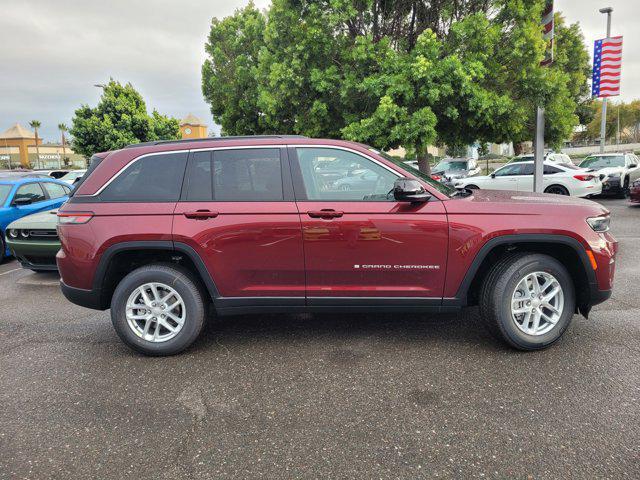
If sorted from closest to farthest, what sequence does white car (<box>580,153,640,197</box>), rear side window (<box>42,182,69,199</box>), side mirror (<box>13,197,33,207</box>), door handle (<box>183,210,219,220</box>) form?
door handle (<box>183,210,219,220</box>) → side mirror (<box>13,197,33,207</box>) → rear side window (<box>42,182,69,199</box>) → white car (<box>580,153,640,197</box>)

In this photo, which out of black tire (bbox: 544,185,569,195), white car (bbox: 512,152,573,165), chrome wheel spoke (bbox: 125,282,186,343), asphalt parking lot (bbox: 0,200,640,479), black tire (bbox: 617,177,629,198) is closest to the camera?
asphalt parking lot (bbox: 0,200,640,479)

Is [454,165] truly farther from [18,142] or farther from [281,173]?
[18,142]

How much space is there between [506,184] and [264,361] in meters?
12.8

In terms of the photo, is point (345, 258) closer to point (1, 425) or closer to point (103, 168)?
point (103, 168)

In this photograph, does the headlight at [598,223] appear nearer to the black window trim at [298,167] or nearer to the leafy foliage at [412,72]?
the black window trim at [298,167]

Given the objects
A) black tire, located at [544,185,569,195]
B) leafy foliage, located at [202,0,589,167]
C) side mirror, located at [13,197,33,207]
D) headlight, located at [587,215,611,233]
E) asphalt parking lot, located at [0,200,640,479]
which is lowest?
asphalt parking lot, located at [0,200,640,479]

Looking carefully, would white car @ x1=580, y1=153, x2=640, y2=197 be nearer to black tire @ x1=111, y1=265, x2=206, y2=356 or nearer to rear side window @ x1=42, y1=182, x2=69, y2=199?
black tire @ x1=111, y1=265, x2=206, y2=356

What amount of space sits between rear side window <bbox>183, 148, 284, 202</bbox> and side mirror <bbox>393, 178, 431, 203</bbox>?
3.12 ft

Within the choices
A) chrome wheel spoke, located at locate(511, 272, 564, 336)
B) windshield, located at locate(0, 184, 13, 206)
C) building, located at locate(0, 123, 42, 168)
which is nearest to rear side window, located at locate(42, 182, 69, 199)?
windshield, located at locate(0, 184, 13, 206)

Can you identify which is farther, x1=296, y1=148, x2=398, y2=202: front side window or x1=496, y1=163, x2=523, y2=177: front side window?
x1=496, y1=163, x2=523, y2=177: front side window

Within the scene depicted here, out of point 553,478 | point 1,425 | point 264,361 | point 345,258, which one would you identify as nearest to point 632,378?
point 553,478

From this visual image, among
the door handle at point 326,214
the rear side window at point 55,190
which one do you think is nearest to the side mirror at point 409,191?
the door handle at point 326,214

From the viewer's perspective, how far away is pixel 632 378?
127 inches

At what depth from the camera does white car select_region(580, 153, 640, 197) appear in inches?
602
